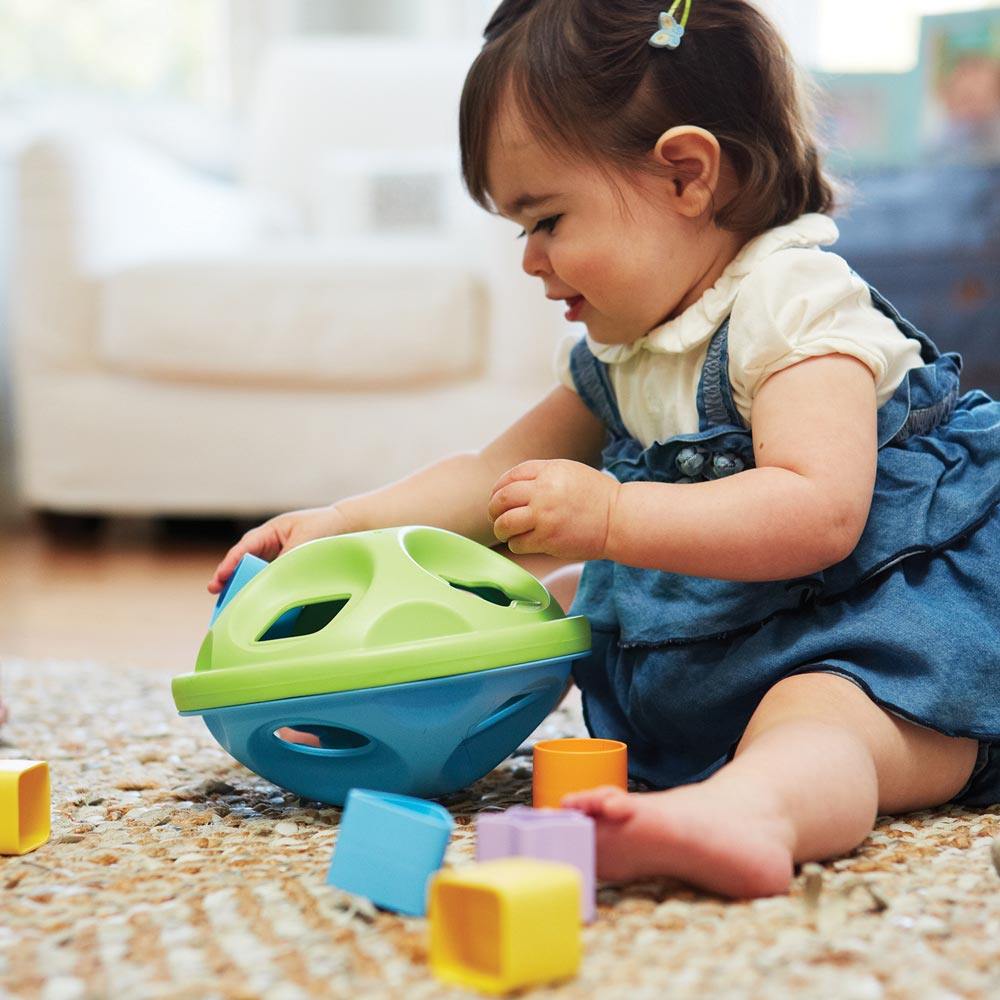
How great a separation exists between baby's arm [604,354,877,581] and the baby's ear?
17 cm

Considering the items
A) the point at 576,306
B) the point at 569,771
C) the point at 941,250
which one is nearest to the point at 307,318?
the point at 941,250

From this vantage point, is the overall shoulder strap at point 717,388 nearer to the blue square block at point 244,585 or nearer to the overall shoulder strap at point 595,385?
the overall shoulder strap at point 595,385

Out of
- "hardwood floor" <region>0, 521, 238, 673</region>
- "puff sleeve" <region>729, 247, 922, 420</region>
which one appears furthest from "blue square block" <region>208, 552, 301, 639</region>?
"hardwood floor" <region>0, 521, 238, 673</region>

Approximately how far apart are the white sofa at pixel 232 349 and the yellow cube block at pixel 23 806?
1309 millimetres

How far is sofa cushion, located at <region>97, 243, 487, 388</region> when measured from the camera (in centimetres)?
203

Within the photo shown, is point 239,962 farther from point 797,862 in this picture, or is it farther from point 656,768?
point 656,768

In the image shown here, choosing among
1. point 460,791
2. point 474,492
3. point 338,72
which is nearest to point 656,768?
point 460,791

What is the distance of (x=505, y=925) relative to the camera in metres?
0.51

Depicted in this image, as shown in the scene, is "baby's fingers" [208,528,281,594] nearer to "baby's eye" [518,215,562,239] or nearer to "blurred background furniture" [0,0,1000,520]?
"baby's eye" [518,215,562,239]

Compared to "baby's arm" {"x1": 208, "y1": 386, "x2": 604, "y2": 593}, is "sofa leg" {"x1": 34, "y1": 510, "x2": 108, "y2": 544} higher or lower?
lower

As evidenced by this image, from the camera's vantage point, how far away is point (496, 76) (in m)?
0.86

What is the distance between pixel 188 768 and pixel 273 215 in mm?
1791

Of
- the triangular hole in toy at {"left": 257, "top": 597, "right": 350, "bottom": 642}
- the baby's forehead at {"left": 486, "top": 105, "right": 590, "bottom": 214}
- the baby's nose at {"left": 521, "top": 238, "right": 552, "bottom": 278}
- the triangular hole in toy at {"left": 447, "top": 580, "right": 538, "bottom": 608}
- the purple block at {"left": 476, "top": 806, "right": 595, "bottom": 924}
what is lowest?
the purple block at {"left": 476, "top": 806, "right": 595, "bottom": 924}

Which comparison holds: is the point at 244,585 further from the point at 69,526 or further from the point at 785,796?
the point at 69,526
